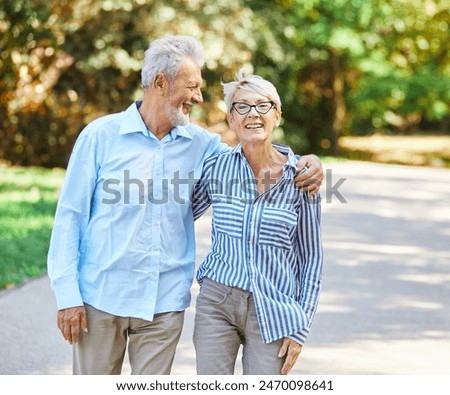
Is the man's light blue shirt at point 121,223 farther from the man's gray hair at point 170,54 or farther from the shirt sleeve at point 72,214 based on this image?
the man's gray hair at point 170,54

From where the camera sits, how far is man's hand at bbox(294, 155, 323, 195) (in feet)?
11.7

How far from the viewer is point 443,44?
24672 mm

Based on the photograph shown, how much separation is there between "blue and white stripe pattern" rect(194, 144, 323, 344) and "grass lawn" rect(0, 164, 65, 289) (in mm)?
4828

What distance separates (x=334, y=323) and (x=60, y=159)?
42.3 ft

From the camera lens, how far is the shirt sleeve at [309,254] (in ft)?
11.8

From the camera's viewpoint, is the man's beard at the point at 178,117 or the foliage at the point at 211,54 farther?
the foliage at the point at 211,54

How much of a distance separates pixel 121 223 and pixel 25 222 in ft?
24.6

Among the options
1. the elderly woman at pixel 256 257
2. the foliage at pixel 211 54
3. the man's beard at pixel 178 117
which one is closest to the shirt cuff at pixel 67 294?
the elderly woman at pixel 256 257

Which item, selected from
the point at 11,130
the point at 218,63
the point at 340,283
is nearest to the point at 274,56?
the point at 218,63

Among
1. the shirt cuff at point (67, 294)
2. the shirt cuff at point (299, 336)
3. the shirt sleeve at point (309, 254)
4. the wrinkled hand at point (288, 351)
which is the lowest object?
the wrinkled hand at point (288, 351)

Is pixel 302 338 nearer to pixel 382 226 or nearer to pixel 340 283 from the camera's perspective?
pixel 340 283

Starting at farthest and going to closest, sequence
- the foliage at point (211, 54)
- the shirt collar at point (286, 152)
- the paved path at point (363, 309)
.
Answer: the foliage at point (211, 54) → the paved path at point (363, 309) → the shirt collar at point (286, 152)

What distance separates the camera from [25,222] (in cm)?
1086

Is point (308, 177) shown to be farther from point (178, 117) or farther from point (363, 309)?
point (363, 309)
